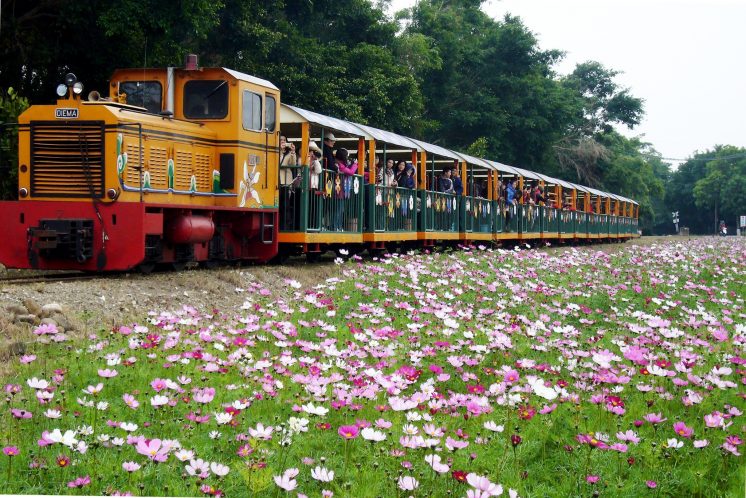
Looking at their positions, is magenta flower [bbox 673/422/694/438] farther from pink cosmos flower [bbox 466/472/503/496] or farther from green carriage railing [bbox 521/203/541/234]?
green carriage railing [bbox 521/203/541/234]

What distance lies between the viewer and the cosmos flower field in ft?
13.6

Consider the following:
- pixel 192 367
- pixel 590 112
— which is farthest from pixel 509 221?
pixel 590 112

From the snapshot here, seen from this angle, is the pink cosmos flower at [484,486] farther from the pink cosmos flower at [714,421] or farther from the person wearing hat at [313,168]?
the person wearing hat at [313,168]

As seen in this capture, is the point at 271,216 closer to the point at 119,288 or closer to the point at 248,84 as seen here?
the point at 248,84

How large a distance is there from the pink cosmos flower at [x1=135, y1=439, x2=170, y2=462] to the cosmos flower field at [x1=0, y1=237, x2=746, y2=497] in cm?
1

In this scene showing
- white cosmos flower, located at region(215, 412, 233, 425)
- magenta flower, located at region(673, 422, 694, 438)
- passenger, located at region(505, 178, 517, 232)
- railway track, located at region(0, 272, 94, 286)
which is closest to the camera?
white cosmos flower, located at region(215, 412, 233, 425)

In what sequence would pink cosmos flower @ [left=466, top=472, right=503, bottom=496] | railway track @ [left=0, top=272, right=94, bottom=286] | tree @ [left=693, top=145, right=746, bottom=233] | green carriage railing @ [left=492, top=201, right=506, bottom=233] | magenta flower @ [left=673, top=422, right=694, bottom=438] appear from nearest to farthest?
pink cosmos flower @ [left=466, top=472, right=503, bottom=496], magenta flower @ [left=673, top=422, right=694, bottom=438], railway track @ [left=0, top=272, right=94, bottom=286], tree @ [left=693, top=145, right=746, bottom=233], green carriage railing @ [left=492, top=201, right=506, bottom=233]

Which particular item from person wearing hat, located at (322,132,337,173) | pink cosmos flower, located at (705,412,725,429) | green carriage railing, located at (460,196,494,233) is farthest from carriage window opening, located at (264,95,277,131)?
pink cosmos flower, located at (705,412,725,429)

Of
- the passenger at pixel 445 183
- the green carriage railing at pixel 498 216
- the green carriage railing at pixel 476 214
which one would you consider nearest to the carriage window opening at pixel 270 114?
the passenger at pixel 445 183

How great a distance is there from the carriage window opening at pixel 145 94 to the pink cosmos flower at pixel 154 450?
34.4 ft

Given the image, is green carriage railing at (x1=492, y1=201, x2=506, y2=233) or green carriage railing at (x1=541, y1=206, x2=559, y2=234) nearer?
green carriage railing at (x1=492, y1=201, x2=506, y2=233)

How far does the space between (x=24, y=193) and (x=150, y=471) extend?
8927 millimetres

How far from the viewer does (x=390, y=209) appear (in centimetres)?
1898

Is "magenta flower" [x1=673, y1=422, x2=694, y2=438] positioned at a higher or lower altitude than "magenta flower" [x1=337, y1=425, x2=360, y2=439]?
lower
